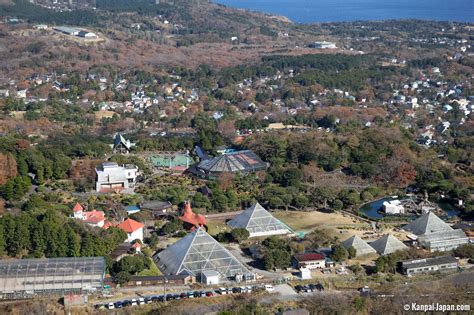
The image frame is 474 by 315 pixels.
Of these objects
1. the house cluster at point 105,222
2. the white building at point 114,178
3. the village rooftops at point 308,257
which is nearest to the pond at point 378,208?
the village rooftops at point 308,257

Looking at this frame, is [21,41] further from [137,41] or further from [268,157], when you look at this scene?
[268,157]

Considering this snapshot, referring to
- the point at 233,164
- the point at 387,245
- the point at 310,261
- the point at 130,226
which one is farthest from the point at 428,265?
the point at 233,164

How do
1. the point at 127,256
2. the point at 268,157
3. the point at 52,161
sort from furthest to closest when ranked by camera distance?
the point at 268,157
the point at 52,161
the point at 127,256

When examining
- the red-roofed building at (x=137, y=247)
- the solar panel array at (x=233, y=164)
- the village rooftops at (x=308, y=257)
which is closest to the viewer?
the village rooftops at (x=308, y=257)

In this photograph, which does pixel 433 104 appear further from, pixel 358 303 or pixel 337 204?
pixel 358 303

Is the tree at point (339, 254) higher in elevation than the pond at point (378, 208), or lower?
higher

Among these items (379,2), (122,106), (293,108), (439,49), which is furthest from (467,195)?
(379,2)

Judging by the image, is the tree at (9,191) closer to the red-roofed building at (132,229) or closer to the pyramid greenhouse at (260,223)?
the red-roofed building at (132,229)
